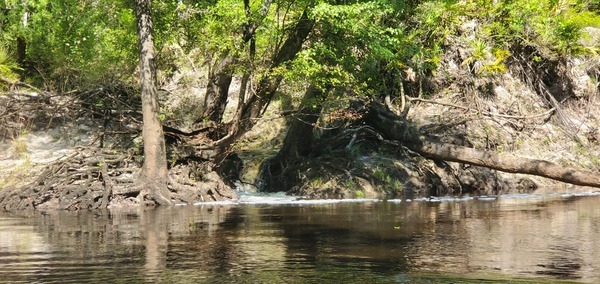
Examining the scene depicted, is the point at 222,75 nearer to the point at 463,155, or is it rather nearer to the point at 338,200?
the point at 338,200

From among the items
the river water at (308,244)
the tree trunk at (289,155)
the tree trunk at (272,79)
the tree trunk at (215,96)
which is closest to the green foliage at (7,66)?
the tree trunk at (215,96)

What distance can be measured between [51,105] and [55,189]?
5.49 metres

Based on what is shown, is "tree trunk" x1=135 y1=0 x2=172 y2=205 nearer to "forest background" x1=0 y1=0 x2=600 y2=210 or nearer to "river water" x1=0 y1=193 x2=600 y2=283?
"forest background" x1=0 y1=0 x2=600 y2=210

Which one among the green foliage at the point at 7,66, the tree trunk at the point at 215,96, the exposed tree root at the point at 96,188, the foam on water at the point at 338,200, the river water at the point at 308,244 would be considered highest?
the green foliage at the point at 7,66

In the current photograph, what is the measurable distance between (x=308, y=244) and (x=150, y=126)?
31.4ft

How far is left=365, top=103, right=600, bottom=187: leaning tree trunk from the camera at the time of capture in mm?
18750

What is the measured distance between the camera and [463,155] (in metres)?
22.3

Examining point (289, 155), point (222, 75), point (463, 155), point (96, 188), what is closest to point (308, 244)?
point (96, 188)

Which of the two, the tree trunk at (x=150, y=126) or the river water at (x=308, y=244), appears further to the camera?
the tree trunk at (x=150, y=126)

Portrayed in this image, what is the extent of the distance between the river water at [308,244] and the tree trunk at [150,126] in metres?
1.31

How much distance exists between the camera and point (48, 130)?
82.1ft

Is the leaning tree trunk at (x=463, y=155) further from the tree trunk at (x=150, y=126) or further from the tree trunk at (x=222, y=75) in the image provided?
the tree trunk at (x=150, y=126)

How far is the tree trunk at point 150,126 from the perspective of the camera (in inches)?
763

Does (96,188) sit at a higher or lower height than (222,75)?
lower
